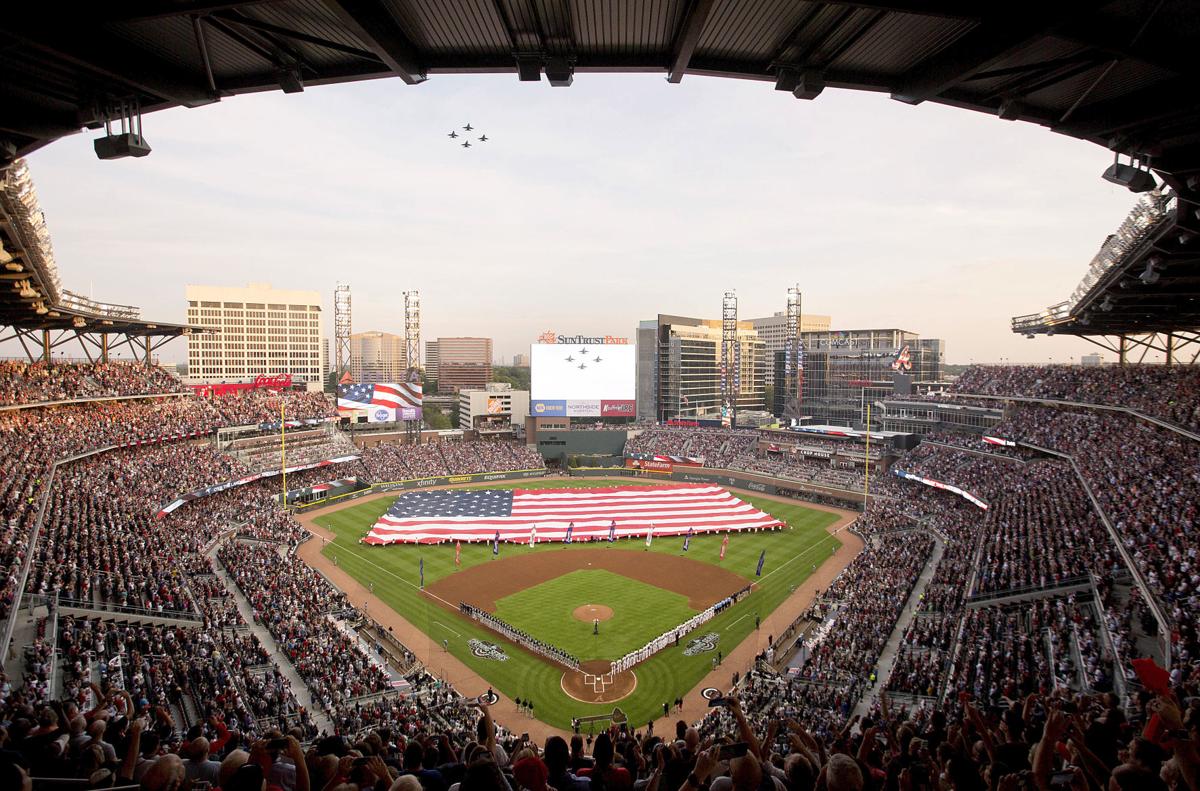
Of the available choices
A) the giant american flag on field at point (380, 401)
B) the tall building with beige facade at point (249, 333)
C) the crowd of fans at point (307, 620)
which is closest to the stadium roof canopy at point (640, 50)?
the crowd of fans at point (307, 620)

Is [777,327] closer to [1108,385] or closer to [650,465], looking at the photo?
[650,465]

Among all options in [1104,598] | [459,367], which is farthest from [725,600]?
[459,367]

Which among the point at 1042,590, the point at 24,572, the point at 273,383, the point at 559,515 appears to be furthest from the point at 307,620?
the point at 273,383

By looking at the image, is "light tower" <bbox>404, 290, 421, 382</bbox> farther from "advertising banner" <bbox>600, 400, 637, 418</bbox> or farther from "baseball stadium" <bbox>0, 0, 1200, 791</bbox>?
"advertising banner" <bbox>600, 400, 637, 418</bbox>

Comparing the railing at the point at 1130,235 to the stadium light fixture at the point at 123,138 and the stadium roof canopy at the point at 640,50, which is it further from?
the stadium light fixture at the point at 123,138

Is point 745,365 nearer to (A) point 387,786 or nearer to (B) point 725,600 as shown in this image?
(B) point 725,600

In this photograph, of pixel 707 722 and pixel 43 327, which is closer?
pixel 707 722
